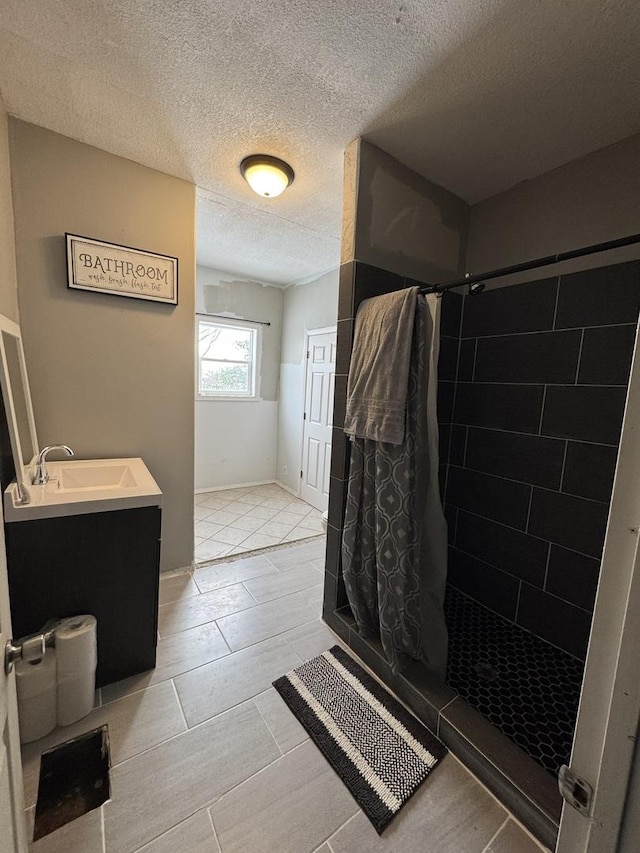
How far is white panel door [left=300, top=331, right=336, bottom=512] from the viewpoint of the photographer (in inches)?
138

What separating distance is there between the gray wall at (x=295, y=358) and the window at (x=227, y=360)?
1.31ft

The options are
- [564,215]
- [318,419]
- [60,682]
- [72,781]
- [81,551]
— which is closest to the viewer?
[72,781]

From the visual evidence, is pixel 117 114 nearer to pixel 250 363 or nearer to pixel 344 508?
pixel 344 508

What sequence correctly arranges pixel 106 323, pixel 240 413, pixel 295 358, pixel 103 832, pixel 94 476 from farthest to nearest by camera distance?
pixel 240 413 < pixel 295 358 < pixel 106 323 < pixel 94 476 < pixel 103 832

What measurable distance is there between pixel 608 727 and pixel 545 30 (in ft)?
5.97

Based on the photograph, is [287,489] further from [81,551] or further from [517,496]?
[81,551]

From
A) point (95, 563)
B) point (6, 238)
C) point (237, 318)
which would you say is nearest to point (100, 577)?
point (95, 563)

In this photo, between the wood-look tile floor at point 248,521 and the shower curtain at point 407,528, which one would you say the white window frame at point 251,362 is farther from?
the shower curtain at point 407,528

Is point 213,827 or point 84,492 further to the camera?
point 84,492

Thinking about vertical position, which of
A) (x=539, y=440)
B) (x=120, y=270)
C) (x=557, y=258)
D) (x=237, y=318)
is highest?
(x=237, y=318)

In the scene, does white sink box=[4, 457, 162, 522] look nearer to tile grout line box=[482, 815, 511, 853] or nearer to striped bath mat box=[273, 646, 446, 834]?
striped bath mat box=[273, 646, 446, 834]

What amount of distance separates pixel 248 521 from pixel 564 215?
10.3 feet

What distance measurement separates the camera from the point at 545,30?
3.64 ft

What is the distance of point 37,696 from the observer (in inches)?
47.8
